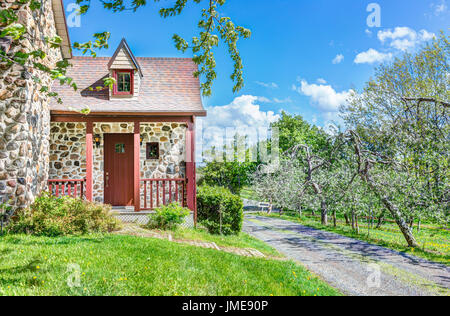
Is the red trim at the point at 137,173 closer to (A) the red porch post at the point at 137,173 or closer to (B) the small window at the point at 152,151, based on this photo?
(A) the red porch post at the point at 137,173

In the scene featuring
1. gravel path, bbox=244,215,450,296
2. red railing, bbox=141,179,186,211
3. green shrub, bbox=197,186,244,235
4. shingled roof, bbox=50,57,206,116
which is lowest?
gravel path, bbox=244,215,450,296

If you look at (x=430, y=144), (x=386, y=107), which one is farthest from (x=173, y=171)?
(x=386, y=107)

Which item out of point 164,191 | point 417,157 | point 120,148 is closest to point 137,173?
point 164,191

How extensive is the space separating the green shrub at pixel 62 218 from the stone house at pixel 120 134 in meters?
1.25

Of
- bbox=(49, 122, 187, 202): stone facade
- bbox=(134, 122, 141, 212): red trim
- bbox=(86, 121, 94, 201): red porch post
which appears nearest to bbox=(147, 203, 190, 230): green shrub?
bbox=(134, 122, 141, 212): red trim

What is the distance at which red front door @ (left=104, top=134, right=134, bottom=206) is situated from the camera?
33.1 ft

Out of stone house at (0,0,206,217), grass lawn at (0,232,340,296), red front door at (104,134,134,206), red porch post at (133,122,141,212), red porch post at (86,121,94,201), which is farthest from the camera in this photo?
red front door at (104,134,134,206)

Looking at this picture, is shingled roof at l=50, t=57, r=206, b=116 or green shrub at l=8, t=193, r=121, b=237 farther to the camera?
shingled roof at l=50, t=57, r=206, b=116

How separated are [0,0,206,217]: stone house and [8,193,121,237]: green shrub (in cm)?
125

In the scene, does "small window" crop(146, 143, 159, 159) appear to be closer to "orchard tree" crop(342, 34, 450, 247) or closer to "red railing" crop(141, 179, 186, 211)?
"red railing" crop(141, 179, 186, 211)

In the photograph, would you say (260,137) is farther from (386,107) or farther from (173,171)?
(173,171)

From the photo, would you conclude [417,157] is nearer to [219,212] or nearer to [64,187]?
[219,212]

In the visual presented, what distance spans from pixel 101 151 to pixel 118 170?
87 centimetres

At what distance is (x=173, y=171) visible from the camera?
10211 millimetres
